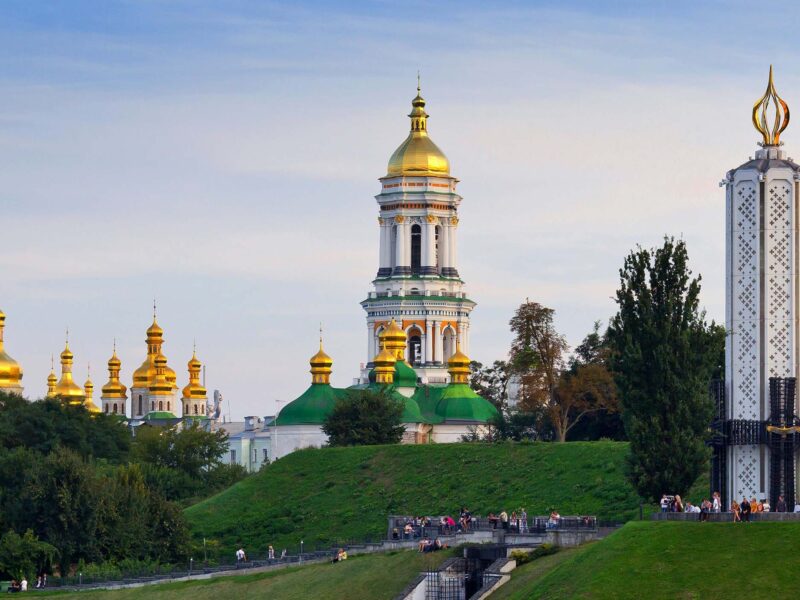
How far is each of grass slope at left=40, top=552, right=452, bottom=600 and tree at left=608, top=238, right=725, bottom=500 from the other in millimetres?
6048

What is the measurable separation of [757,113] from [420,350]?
304 ft

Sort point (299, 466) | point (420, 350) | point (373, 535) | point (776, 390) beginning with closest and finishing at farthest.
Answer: point (776, 390), point (373, 535), point (299, 466), point (420, 350)

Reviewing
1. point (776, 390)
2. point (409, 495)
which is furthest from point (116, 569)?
point (776, 390)

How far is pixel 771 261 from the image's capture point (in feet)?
190

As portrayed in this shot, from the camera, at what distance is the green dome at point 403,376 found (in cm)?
13125

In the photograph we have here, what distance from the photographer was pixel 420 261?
153 meters

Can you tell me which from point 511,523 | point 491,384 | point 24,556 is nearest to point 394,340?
point 491,384

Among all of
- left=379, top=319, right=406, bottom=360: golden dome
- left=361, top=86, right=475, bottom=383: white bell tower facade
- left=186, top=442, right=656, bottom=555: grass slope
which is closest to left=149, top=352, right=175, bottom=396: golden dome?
left=361, top=86, right=475, bottom=383: white bell tower facade

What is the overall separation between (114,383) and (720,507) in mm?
132913

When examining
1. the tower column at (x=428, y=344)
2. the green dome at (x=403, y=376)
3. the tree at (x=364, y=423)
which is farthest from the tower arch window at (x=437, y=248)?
the tree at (x=364, y=423)

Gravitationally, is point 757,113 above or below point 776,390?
above

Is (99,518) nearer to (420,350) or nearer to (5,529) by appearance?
(5,529)

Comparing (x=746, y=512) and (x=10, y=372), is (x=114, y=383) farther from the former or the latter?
(x=746, y=512)

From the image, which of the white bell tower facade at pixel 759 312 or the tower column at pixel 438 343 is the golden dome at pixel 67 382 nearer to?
the tower column at pixel 438 343
